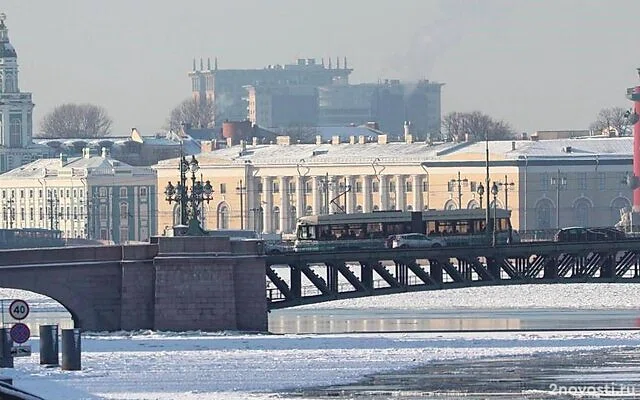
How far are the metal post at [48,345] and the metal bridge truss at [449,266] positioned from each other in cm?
1849

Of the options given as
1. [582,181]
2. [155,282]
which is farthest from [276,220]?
[155,282]

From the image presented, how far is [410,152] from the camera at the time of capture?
18038 centimetres

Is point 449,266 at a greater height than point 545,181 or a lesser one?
lesser

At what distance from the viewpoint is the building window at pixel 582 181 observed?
170 m

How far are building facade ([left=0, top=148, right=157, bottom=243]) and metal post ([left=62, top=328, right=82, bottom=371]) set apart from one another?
4823 inches

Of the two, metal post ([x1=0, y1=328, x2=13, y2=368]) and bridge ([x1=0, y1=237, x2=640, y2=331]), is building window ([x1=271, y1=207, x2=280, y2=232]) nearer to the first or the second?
bridge ([x1=0, y1=237, x2=640, y2=331])

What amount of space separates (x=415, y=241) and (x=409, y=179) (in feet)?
261

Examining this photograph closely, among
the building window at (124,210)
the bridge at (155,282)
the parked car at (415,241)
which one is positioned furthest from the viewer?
the building window at (124,210)

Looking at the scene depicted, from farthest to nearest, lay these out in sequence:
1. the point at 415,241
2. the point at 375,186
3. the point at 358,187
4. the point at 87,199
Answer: the point at 87,199 < the point at 375,186 < the point at 358,187 < the point at 415,241

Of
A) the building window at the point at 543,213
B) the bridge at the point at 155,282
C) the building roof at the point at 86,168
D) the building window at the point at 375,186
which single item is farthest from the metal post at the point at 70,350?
the building roof at the point at 86,168

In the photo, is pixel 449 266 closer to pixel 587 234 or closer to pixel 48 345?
pixel 587 234

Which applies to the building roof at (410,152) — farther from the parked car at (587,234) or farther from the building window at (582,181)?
the parked car at (587,234)

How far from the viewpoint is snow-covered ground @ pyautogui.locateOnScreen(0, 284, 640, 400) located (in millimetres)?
61062

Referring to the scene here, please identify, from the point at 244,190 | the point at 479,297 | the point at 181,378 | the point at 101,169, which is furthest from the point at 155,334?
the point at 101,169
